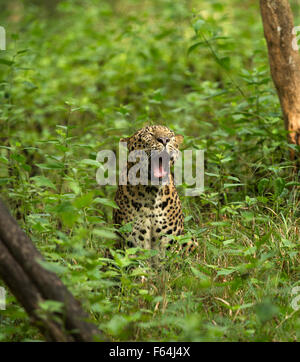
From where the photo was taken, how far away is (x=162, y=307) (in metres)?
4.02

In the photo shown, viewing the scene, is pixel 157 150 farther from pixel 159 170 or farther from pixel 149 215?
pixel 149 215

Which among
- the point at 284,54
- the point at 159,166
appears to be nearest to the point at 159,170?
the point at 159,166

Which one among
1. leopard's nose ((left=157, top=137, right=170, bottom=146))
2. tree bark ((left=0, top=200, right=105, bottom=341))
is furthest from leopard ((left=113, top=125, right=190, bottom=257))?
tree bark ((left=0, top=200, right=105, bottom=341))

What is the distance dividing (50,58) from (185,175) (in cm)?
626

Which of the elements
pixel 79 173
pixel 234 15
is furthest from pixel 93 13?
pixel 79 173

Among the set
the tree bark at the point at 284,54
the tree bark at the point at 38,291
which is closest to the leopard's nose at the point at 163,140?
the tree bark at the point at 284,54

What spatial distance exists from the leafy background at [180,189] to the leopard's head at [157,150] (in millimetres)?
526

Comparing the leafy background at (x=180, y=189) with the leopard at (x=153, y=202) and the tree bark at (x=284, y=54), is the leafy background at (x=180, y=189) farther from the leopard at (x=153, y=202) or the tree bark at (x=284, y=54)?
the tree bark at (x=284, y=54)

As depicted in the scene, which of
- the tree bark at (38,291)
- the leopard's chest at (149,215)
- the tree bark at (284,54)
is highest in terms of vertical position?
the tree bark at (284,54)

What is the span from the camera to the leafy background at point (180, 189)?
12.3 feet

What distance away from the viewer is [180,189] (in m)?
6.29

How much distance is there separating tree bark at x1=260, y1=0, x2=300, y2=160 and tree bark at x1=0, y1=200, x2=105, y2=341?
3.47 meters

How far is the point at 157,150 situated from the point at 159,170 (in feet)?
0.59

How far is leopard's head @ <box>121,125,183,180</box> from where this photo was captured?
16.4ft
